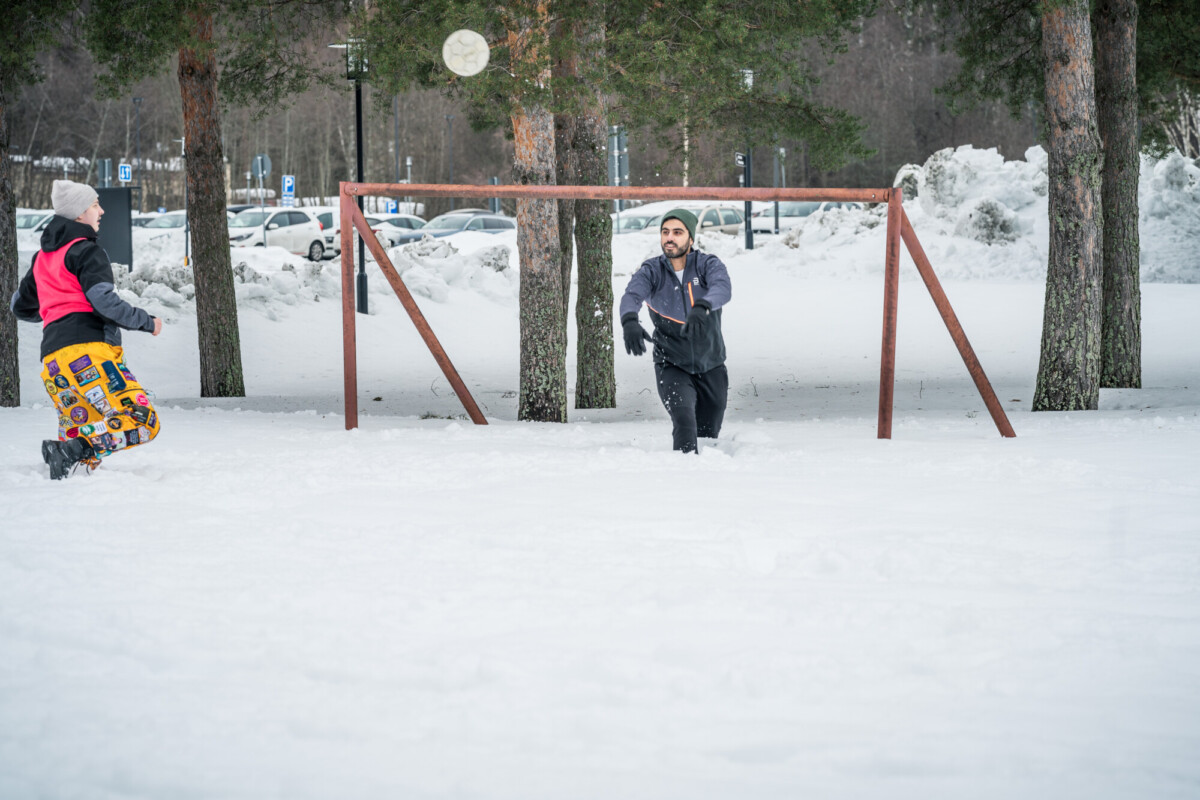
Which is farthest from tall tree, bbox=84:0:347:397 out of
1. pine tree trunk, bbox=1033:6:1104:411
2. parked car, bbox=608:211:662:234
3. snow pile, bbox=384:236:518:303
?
parked car, bbox=608:211:662:234

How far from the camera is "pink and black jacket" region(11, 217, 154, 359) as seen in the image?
5621mm

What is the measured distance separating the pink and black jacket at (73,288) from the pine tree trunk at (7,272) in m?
4.65

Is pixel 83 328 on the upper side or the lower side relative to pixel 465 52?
lower

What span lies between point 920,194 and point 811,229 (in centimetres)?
265

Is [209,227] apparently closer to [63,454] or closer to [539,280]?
[539,280]

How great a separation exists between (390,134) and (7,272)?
64.0 meters

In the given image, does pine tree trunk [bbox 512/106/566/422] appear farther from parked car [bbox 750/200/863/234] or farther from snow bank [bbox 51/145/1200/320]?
parked car [bbox 750/200/863/234]

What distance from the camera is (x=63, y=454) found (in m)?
5.83

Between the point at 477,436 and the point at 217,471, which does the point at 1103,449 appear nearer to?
the point at 477,436

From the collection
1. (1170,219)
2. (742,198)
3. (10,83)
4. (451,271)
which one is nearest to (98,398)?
(742,198)

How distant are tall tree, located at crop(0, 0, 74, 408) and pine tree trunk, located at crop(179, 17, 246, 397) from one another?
4.65 ft

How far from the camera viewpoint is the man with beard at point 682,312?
21.6 feet

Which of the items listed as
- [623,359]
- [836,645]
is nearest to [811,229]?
[623,359]

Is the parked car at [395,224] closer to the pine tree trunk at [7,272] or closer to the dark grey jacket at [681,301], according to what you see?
the pine tree trunk at [7,272]
